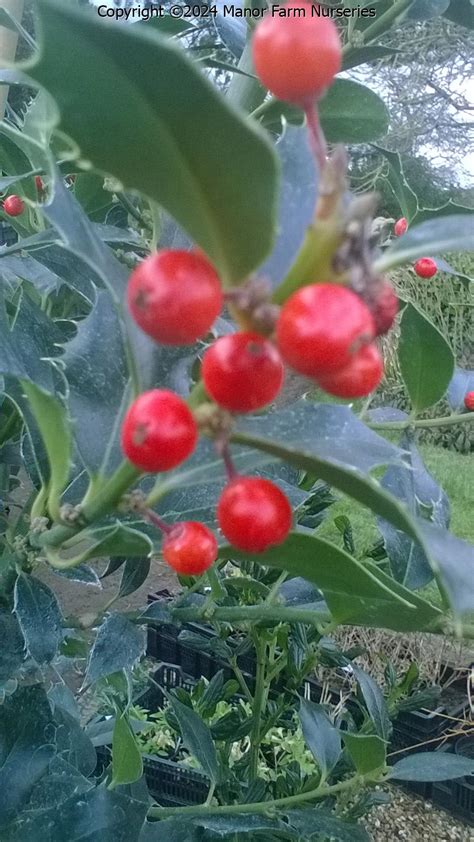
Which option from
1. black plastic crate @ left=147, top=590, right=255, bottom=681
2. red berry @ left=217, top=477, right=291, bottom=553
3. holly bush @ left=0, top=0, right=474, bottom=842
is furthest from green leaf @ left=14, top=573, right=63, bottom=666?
black plastic crate @ left=147, top=590, right=255, bottom=681

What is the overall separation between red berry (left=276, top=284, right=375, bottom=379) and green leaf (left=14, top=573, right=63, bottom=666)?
0.44m

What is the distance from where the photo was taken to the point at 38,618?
63cm

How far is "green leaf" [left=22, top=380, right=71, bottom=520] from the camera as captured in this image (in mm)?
377

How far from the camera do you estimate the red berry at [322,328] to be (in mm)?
242

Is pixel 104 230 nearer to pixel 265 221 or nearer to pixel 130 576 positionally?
pixel 130 576

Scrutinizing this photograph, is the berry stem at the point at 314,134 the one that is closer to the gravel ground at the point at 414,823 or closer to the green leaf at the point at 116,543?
the green leaf at the point at 116,543

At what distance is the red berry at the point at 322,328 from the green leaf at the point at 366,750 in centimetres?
68

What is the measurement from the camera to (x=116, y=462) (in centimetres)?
40

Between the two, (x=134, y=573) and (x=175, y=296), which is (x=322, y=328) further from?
(x=134, y=573)

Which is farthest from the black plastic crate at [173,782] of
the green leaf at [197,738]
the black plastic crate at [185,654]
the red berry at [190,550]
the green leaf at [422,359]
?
the red berry at [190,550]

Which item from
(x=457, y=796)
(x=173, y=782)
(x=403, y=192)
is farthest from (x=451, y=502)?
(x=403, y=192)

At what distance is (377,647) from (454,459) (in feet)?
8.37

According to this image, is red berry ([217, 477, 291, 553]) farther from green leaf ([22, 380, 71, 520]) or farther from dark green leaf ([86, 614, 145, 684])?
dark green leaf ([86, 614, 145, 684])

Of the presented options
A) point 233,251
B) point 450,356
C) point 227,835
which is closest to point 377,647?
point 227,835
